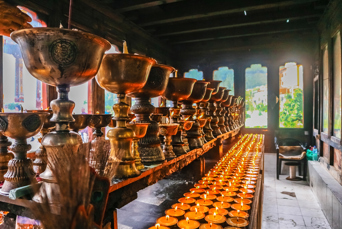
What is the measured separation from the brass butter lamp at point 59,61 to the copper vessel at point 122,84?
0.65ft

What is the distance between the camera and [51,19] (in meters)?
4.55

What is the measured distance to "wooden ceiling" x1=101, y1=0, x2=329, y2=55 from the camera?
6062mm

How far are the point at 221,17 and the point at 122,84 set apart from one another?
7.09 metres

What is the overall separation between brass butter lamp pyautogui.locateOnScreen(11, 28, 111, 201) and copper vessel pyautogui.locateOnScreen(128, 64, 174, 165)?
0.55 metres

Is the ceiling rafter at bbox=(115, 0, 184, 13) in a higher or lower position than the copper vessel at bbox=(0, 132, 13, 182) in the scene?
higher

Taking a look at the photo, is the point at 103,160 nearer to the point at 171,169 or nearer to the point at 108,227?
the point at 108,227

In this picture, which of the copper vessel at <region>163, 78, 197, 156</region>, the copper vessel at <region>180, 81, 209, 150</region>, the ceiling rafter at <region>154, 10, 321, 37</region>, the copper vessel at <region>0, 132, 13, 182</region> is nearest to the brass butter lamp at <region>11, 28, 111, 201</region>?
the copper vessel at <region>0, 132, 13, 182</region>

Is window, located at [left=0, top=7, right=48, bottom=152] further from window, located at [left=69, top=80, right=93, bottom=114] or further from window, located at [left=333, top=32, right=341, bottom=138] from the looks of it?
window, located at [left=333, top=32, right=341, bottom=138]

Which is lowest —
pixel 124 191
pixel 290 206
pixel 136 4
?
pixel 290 206

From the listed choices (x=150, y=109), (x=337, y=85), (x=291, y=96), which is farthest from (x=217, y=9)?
(x=150, y=109)

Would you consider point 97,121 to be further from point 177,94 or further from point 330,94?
point 330,94

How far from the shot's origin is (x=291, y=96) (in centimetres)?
Answer: 891

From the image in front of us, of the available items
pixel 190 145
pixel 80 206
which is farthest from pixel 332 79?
pixel 80 206

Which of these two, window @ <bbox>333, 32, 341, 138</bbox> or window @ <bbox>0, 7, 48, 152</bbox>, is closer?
window @ <bbox>0, 7, 48, 152</bbox>
